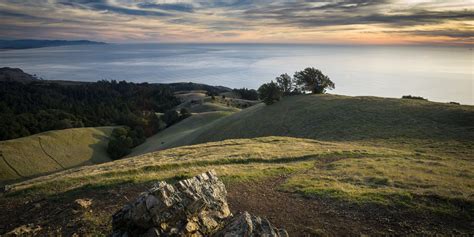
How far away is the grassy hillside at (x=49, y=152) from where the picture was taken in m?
59.6

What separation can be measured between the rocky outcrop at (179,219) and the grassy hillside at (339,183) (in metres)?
3.36

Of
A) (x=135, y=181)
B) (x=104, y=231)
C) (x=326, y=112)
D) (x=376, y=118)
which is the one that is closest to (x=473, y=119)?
(x=376, y=118)

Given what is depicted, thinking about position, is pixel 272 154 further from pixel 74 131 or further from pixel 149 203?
pixel 74 131

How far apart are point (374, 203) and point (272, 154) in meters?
14.7

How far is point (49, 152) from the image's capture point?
2697 inches

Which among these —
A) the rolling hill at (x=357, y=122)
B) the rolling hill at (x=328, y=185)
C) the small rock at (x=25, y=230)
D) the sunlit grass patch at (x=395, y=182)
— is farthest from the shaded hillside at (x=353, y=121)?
the small rock at (x=25, y=230)

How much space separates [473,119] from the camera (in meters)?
42.8

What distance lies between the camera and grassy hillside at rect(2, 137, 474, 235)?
15.4 m

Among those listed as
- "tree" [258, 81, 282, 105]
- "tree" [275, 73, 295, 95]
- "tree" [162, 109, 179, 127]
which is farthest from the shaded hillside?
"tree" [162, 109, 179, 127]

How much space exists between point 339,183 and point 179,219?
13.1 meters

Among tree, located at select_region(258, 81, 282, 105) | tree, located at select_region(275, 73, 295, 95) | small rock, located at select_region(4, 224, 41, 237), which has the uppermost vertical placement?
tree, located at select_region(275, 73, 295, 95)

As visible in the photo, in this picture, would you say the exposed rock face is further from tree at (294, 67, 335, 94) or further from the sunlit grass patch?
tree at (294, 67, 335, 94)

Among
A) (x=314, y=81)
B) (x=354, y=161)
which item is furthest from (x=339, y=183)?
(x=314, y=81)

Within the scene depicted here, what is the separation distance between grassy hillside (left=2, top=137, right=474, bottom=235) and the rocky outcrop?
3363mm
